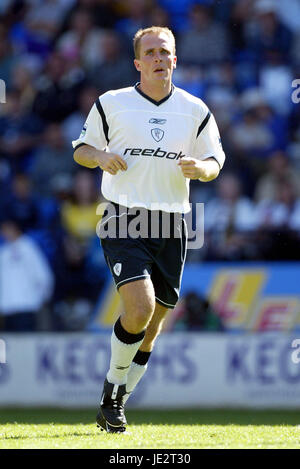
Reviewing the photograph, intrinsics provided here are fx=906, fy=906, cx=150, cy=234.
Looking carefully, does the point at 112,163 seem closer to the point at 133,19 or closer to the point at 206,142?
the point at 206,142

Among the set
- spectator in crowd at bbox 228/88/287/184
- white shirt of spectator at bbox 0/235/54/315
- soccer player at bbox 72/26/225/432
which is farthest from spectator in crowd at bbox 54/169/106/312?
soccer player at bbox 72/26/225/432

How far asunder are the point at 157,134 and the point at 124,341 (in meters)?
Result: 1.40

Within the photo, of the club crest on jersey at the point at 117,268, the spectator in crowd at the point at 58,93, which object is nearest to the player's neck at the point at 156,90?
the club crest on jersey at the point at 117,268

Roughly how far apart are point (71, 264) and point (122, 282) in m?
5.95

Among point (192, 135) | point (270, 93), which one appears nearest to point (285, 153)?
point (270, 93)

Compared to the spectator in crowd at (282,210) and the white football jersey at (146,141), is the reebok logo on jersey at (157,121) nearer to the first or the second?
the white football jersey at (146,141)

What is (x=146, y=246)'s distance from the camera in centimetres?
602

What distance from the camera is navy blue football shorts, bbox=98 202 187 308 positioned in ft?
19.3

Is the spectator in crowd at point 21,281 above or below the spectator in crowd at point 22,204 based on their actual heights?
below

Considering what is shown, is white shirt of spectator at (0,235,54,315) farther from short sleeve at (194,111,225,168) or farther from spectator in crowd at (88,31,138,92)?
short sleeve at (194,111,225,168)

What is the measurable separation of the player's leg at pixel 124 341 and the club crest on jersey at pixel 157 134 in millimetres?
960

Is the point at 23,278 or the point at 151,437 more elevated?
the point at 151,437

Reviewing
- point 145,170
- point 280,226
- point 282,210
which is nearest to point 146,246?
point 145,170

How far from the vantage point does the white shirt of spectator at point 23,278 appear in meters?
11.5
